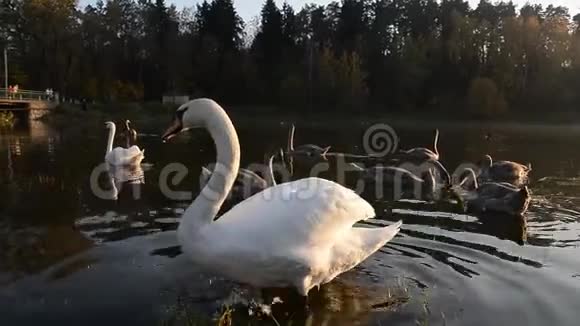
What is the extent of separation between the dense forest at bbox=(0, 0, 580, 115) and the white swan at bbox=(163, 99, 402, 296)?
5074cm

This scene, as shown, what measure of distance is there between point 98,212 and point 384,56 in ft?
197

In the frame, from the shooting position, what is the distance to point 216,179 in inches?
208

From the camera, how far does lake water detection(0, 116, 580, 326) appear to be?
522cm

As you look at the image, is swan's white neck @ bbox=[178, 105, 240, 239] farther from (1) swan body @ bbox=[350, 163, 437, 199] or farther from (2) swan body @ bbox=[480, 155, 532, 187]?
(2) swan body @ bbox=[480, 155, 532, 187]

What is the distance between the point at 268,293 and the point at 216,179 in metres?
1.31

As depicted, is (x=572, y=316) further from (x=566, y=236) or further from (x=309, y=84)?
(x=309, y=84)

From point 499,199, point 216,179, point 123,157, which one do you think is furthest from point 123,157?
point 216,179

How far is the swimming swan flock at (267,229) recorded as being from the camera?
4.84m

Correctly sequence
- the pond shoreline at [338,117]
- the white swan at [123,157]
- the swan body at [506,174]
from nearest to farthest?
1. the swan body at [506,174]
2. the white swan at [123,157]
3. the pond shoreline at [338,117]

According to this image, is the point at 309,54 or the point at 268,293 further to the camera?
the point at 309,54

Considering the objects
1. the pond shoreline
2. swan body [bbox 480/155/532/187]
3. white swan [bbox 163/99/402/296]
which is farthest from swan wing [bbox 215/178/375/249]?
the pond shoreline

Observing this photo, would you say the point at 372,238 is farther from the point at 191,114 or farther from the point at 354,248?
the point at 191,114

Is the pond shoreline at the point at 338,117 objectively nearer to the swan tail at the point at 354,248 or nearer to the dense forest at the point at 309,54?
the dense forest at the point at 309,54

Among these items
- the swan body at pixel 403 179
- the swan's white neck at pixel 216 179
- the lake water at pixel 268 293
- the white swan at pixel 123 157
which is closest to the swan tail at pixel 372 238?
the lake water at pixel 268 293
